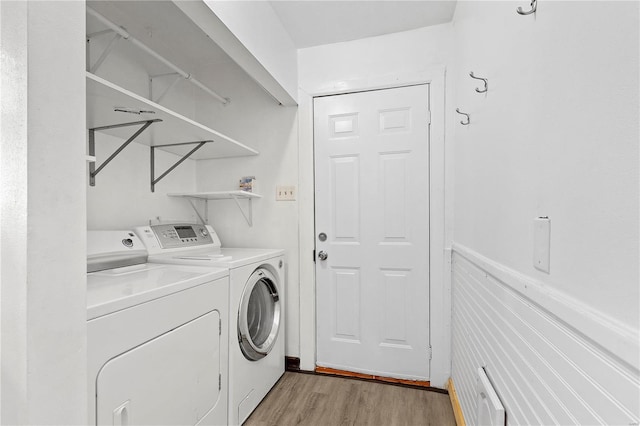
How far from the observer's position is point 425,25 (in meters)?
2.12

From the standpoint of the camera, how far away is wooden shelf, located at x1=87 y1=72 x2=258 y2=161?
121 cm

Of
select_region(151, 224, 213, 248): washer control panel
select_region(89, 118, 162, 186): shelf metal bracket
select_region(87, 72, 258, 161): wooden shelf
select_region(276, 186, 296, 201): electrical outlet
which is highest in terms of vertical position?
select_region(87, 72, 258, 161): wooden shelf

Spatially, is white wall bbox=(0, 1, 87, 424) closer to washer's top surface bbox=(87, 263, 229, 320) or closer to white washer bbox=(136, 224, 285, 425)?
washer's top surface bbox=(87, 263, 229, 320)

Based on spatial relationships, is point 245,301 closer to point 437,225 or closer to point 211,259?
point 211,259

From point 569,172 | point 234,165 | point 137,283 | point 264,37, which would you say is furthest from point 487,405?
point 234,165

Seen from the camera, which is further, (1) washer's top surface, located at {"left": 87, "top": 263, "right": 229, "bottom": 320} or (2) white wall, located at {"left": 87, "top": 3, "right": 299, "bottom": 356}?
(2) white wall, located at {"left": 87, "top": 3, "right": 299, "bottom": 356}

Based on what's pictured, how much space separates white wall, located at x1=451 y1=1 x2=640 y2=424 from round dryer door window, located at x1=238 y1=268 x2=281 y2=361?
1.26 meters

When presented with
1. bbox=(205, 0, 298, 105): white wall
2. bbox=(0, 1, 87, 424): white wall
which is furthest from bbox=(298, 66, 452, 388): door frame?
bbox=(0, 1, 87, 424): white wall

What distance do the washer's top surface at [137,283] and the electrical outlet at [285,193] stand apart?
0.94 m

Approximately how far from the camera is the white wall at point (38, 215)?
2.14 feet

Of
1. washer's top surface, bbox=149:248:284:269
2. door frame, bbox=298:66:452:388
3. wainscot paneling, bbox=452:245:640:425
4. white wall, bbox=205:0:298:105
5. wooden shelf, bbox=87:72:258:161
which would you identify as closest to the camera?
wainscot paneling, bbox=452:245:640:425

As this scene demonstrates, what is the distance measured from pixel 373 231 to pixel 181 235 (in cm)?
136

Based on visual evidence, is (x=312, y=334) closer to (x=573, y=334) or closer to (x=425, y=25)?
(x=573, y=334)

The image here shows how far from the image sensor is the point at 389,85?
218cm
